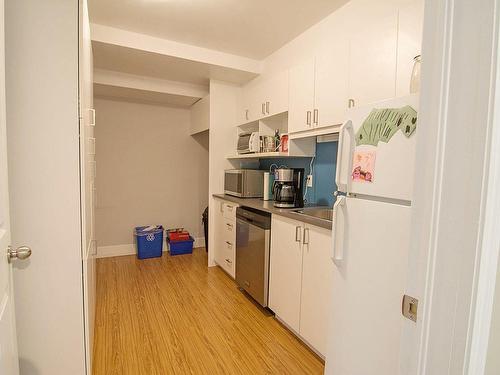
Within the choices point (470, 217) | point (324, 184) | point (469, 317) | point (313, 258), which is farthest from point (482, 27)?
point (324, 184)

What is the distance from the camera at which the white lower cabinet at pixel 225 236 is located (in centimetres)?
302

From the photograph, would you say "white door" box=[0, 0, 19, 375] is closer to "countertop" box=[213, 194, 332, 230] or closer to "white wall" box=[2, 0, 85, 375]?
"white wall" box=[2, 0, 85, 375]

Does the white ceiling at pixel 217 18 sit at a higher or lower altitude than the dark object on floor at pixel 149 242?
higher

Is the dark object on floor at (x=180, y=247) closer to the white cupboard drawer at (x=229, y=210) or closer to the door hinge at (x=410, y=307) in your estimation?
the white cupboard drawer at (x=229, y=210)

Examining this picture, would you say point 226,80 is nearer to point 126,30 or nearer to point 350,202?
point 126,30

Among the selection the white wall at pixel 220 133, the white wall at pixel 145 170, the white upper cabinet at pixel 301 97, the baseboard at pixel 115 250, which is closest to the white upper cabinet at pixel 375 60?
the white upper cabinet at pixel 301 97

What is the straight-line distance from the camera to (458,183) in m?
0.52

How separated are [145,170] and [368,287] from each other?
3614mm

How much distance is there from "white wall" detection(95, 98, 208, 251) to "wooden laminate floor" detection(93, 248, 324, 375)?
1.01 m

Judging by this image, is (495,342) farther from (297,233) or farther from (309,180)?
(309,180)

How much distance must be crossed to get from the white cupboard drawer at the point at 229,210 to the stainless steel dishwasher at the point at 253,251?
15 centimetres

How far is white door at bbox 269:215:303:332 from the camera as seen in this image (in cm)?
199

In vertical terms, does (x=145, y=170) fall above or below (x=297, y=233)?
above

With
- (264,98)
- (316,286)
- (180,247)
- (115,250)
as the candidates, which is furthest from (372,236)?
(115,250)
